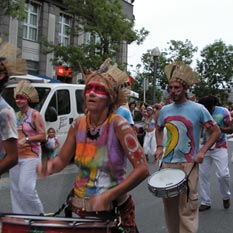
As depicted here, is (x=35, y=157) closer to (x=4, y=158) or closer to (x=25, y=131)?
(x=25, y=131)

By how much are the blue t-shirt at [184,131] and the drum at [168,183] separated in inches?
12.1

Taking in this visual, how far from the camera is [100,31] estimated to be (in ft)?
73.3

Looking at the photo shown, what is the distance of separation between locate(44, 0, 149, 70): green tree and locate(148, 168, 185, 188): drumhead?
17.1 meters

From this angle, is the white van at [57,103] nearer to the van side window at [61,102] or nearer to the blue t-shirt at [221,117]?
the van side window at [61,102]

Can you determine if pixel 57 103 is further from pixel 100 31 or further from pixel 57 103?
pixel 100 31

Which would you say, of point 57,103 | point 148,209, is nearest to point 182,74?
point 148,209

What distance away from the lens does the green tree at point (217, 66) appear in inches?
2168

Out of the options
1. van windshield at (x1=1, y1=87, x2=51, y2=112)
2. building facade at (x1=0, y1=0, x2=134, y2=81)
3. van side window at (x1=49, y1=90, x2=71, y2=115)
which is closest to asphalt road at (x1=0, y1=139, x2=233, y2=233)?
van windshield at (x1=1, y1=87, x2=51, y2=112)

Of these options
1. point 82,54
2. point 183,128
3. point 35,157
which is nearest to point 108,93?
point 183,128

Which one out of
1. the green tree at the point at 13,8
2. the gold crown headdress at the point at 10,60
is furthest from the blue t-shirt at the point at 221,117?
the green tree at the point at 13,8

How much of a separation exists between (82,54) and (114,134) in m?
19.8

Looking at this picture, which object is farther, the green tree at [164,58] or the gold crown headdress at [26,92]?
the green tree at [164,58]

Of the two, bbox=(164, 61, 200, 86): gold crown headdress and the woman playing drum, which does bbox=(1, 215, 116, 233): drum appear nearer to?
the woman playing drum

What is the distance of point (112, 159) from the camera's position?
315 centimetres
